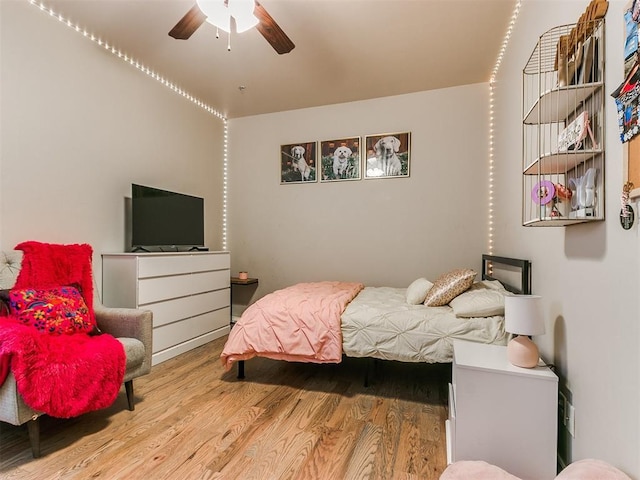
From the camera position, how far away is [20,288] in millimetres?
1999

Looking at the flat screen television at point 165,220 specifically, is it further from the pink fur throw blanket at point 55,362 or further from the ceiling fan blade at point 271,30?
the ceiling fan blade at point 271,30

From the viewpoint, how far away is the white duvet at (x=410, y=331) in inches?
82.4

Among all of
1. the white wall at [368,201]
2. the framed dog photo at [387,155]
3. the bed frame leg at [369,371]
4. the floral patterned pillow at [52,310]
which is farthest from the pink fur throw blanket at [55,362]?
the framed dog photo at [387,155]

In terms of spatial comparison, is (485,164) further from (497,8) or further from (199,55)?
(199,55)

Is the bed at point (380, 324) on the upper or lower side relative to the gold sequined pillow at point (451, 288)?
lower

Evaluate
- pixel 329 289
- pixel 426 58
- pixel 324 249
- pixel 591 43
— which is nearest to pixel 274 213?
pixel 324 249

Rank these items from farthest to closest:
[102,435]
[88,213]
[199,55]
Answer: [199,55], [88,213], [102,435]

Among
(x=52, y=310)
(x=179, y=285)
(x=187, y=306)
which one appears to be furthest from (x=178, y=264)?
(x=52, y=310)

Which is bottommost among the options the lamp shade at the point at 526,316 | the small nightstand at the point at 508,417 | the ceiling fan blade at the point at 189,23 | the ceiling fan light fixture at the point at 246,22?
the small nightstand at the point at 508,417

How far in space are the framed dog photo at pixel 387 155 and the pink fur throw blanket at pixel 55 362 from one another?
312cm

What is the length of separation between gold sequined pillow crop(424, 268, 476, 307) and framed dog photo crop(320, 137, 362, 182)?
77.8 inches

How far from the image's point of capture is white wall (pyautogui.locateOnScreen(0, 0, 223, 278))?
7.47 ft

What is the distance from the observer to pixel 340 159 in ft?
13.5

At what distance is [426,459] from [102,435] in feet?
5.71
